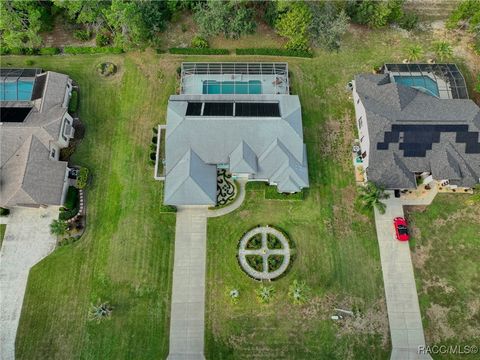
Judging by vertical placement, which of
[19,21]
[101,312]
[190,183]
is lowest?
[101,312]

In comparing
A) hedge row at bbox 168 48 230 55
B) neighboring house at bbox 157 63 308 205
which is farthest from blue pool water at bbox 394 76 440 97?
hedge row at bbox 168 48 230 55

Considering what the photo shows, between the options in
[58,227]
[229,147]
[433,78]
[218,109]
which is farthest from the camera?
[433,78]

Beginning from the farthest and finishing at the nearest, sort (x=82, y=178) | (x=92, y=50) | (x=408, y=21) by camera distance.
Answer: (x=408, y=21)
(x=92, y=50)
(x=82, y=178)

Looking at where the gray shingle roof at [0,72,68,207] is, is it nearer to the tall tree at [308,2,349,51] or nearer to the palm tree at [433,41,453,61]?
the tall tree at [308,2,349,51]

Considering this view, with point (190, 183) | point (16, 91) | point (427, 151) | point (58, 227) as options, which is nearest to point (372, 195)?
point (427, 151)

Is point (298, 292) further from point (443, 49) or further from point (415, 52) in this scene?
point (443, 49)

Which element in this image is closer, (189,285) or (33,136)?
(189,285)

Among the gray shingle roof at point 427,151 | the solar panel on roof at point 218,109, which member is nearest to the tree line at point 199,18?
the solar panel on roof at point 218,109
